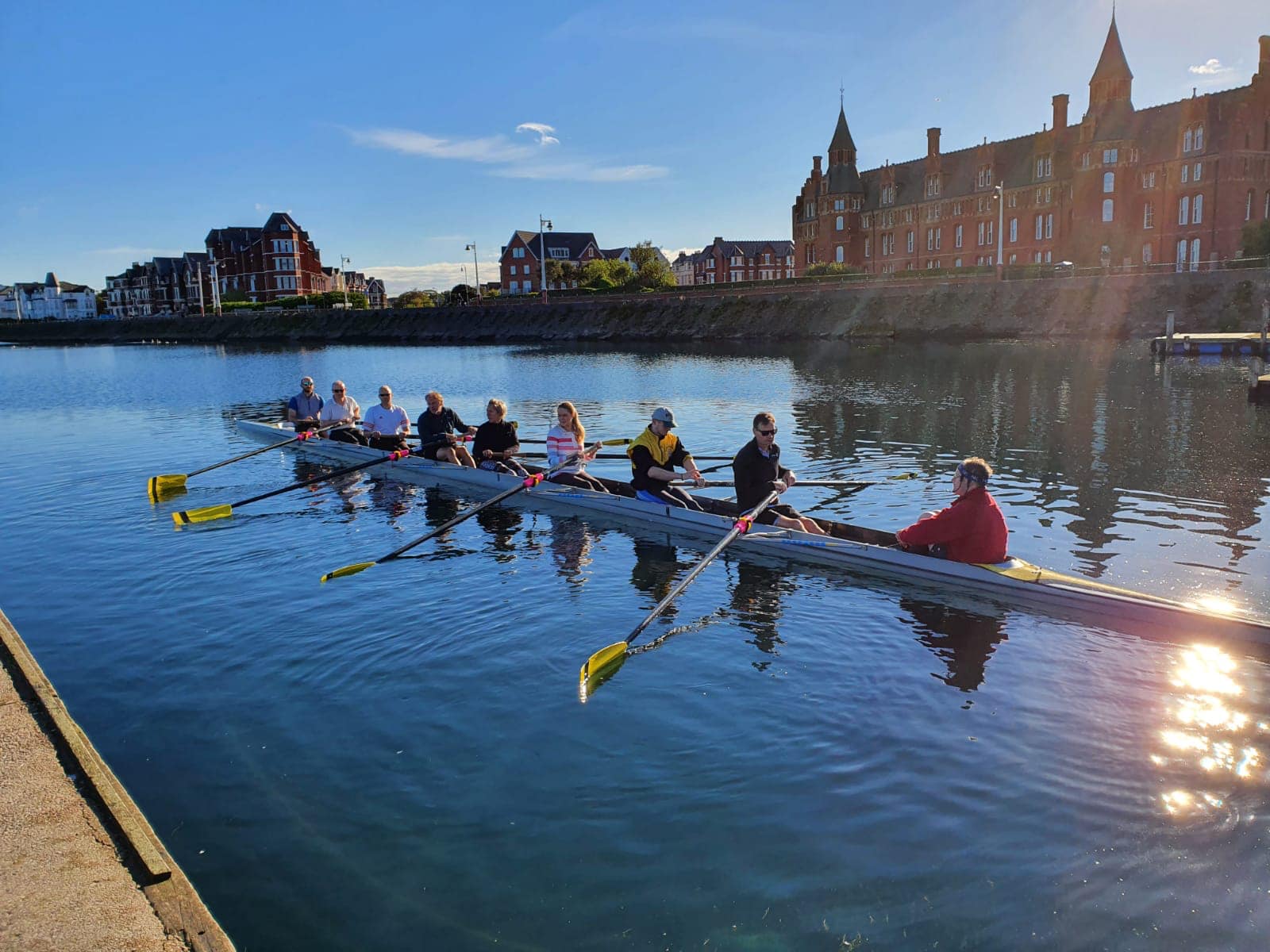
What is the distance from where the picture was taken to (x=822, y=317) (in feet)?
219

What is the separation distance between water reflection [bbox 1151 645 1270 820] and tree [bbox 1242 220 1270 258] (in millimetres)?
56203

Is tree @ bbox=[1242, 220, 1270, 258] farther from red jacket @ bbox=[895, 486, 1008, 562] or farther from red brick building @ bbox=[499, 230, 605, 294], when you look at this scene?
red brick building @ bbox=[499, 230, 605, 294]

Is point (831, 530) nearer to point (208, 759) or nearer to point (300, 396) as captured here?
point (208, 759)

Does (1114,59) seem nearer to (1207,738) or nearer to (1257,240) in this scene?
(1257,240)

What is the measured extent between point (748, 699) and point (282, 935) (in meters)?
4.24

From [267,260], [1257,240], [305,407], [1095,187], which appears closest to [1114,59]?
[1095,187]

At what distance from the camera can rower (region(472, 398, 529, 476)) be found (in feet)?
54.9

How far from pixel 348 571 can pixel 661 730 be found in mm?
5859

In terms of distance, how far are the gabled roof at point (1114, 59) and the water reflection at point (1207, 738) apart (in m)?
73.9

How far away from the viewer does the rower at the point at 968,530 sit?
33.0ft

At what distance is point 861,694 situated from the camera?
8086 millimetres

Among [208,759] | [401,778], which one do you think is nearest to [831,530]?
[401,778]

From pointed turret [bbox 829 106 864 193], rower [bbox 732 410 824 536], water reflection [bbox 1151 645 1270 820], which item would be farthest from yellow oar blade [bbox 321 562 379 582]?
pointed turret [bbox 829 106 864 193]

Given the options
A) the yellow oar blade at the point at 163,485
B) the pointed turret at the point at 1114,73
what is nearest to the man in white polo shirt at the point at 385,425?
the yellow oar blade at the point at 163,485
